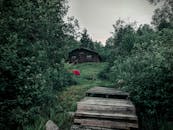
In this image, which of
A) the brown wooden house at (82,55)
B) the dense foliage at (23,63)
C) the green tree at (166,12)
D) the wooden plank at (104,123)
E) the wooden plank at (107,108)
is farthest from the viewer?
the brown wooden house at (82,55)

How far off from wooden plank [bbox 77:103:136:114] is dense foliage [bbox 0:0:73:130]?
126 cm

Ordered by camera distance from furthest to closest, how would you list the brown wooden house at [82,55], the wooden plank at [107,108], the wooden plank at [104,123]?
the brown wooden house at [82,55] < the wooden plank at [107,108] < the wooden plank at [104,123]

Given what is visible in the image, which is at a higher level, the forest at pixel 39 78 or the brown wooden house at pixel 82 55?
the brown wooden house at pixel 82 55

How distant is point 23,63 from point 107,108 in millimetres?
2617

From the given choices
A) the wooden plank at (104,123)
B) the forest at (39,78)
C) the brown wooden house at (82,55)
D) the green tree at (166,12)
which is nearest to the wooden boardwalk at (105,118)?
the wooden plank at (104,123)

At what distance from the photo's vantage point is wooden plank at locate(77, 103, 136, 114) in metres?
3.53

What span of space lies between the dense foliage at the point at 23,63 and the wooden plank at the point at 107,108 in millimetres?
1262

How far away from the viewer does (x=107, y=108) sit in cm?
367

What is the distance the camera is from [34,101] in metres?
4.17

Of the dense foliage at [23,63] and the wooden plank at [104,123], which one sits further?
Result: the dense foliage at [23,63]

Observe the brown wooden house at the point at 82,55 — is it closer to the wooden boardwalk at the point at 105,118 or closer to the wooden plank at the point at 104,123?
the wooden boardwalk at the point at 105,118

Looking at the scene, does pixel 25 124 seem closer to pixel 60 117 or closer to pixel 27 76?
pixel 60 117

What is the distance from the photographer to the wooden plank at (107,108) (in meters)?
3.53

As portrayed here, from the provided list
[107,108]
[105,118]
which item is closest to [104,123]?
[105,118]
